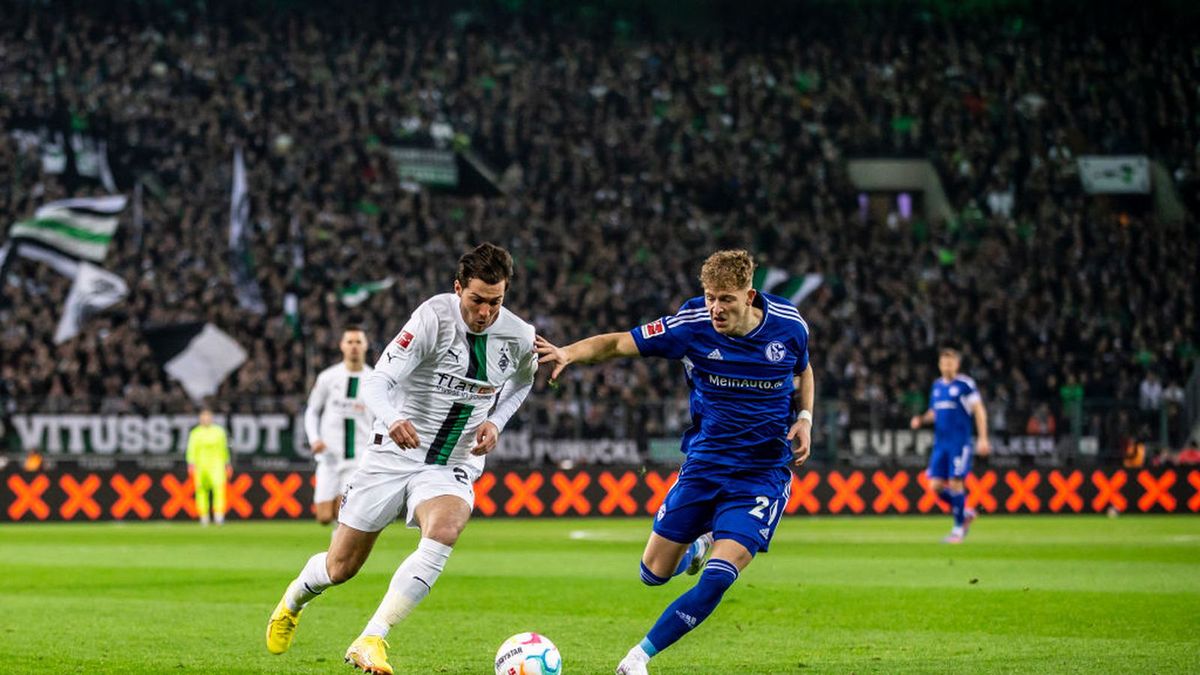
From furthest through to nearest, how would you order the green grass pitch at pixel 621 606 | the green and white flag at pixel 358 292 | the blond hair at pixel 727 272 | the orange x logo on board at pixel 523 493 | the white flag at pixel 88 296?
the green and white flag at pixel 358 292 → the white flag at pixel 88 296 → the orange x logo on board at pixel 523 493 → the green grass pitch at pixel 621 606 → the blond hair at pixel 727 272

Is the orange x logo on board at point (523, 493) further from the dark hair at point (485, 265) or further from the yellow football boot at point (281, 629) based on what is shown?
the dark hair at point (485, 265)

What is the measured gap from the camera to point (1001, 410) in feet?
96.3

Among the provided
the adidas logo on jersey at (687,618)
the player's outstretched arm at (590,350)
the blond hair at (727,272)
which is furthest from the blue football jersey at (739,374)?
the adidas logo on jersey at (687,618)

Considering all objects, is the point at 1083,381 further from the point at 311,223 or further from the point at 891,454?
the point at 311,223

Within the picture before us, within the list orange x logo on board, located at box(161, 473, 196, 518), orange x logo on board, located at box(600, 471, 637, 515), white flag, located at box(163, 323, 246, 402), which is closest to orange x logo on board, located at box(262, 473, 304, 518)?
orange x logo on board, located at box(161, 473, 196, 518)

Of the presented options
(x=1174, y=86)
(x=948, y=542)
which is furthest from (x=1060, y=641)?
(x=1174, y=86)

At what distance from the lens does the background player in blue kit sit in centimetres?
2172

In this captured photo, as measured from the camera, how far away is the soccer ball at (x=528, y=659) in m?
7.84

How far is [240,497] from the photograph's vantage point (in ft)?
91.1

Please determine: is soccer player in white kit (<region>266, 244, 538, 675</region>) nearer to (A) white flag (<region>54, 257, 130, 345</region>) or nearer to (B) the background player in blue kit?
(B) the background player in blue kit

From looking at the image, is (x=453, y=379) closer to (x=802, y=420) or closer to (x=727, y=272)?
(x=727, y=272)

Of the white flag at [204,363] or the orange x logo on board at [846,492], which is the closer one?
the orange x logo on board at [846,492]

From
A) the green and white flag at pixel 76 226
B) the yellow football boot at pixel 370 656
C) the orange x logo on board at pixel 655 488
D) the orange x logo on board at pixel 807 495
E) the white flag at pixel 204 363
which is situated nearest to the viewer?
the yellow football boot at pixel 370 656

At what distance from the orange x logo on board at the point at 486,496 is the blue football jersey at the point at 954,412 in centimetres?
856
